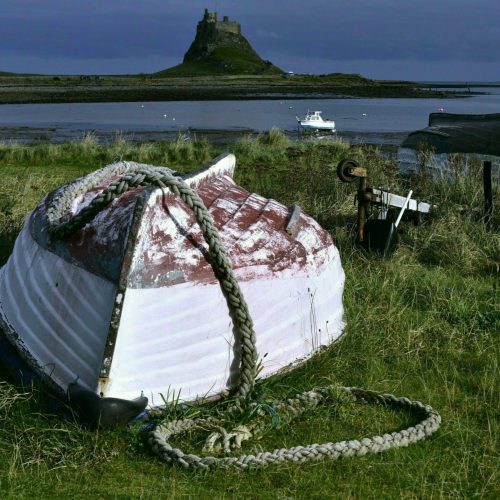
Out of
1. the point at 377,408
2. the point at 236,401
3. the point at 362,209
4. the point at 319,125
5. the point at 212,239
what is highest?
the point at 212,239

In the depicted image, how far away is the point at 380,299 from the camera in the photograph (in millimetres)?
6316

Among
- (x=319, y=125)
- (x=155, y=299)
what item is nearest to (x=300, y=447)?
(x=155, y=299)

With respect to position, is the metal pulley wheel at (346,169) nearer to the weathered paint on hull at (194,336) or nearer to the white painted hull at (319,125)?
the weathered paint on hull at (194,336)

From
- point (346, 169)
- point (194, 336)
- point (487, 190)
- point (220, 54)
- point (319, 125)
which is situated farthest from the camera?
point (220, 54)

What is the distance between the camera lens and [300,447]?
3.98 metres

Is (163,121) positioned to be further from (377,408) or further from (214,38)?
(214,38)

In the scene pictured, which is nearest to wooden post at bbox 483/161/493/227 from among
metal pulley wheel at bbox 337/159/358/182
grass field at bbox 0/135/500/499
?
grass field at bbox 0/135/500/499

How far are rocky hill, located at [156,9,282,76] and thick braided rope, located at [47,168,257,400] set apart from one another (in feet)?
392

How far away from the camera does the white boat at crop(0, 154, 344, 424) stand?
404 centimetres

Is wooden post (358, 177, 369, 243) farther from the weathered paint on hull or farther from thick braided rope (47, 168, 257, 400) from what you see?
thick braided rope (47, 168, 257, 400)

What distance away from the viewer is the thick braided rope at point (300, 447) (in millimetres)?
3844

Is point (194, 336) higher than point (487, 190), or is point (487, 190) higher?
point (487, 190)

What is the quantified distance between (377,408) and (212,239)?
4.72 ft

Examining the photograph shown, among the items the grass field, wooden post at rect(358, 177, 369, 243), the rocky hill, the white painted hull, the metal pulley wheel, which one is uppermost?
the rocky hill
